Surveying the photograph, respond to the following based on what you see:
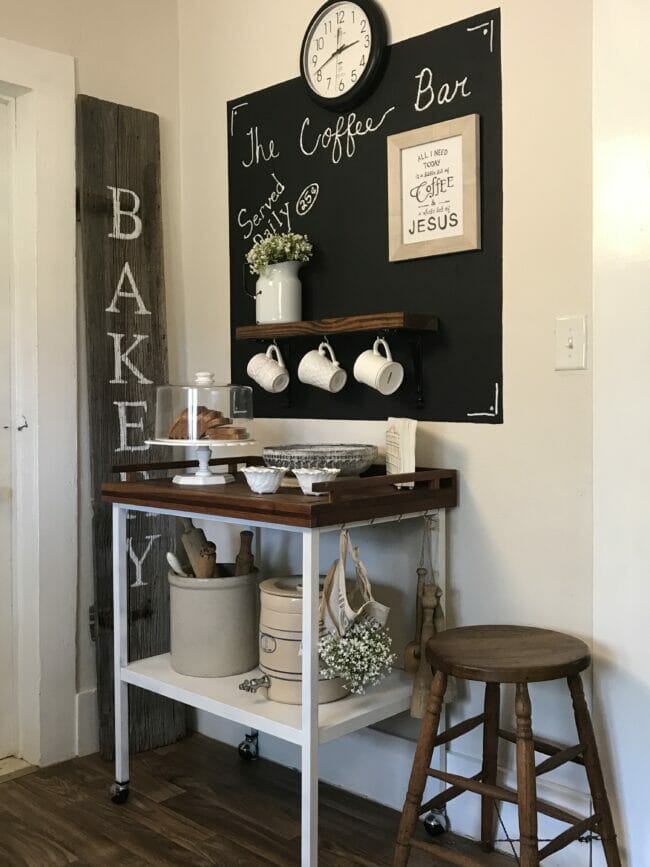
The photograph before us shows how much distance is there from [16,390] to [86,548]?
0.50 m

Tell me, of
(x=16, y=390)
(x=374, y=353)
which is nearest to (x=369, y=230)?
(x=374, y=353)

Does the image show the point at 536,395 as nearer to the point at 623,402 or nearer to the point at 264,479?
the point at 623,402

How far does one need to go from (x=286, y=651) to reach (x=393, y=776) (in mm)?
524

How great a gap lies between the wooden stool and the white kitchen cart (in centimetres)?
20

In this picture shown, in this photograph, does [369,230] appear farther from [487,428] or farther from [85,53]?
[85,53]

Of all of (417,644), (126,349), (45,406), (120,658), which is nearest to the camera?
(417,644)

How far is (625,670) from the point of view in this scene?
5.84ft

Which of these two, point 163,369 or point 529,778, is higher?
point 163,369

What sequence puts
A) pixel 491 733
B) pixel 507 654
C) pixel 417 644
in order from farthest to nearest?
pixel 417 644, pixel 491 733, pixel 507 654

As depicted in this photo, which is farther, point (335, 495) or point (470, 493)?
point (470, 493)

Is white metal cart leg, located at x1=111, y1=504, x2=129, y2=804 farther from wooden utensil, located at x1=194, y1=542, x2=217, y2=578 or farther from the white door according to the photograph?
the white door

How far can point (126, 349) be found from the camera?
262cm

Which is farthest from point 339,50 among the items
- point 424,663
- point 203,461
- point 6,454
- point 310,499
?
point 424,663

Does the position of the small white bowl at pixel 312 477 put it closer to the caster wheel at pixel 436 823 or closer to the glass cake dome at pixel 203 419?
the glass cake dome at pixel 203 419
